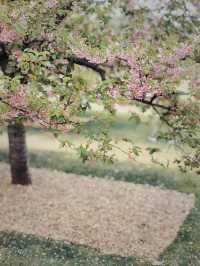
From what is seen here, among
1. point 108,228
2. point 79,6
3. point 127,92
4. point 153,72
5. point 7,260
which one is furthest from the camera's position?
point 108,228

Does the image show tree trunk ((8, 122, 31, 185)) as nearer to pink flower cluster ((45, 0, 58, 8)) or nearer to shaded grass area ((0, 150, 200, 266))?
shaded grass area ((0, 150, 200, 266))

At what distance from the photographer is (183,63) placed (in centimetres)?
1090

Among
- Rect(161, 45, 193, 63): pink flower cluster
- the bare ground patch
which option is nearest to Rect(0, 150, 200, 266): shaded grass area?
the bare ground patch

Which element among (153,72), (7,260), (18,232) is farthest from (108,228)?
(153,72)

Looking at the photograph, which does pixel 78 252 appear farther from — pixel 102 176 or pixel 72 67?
pixel 102 176

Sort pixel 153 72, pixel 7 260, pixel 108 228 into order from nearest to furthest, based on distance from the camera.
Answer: pixel 153 72
pixel 7 260
pixel 108 228

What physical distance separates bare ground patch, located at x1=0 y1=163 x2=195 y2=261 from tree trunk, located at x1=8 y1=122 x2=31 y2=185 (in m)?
0.34

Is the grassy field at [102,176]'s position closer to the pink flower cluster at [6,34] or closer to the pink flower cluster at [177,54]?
the pink flower cluster at [177,54]

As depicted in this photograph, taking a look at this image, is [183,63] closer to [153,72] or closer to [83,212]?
[153,72]

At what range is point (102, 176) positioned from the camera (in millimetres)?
19438

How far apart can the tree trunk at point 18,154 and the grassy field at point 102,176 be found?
2714 millimetres

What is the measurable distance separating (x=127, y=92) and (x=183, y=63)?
1710 millimetres

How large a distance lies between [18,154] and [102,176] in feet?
12.9

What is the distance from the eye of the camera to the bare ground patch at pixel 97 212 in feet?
46.8
